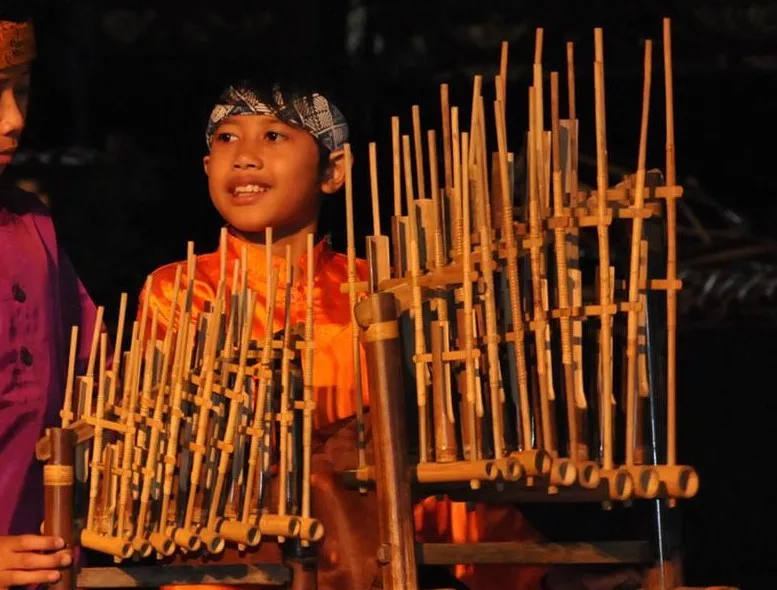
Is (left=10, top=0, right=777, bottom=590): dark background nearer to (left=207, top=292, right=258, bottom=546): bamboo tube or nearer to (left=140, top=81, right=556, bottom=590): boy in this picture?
(left=140, top=81, right=556, bottom=590): boy

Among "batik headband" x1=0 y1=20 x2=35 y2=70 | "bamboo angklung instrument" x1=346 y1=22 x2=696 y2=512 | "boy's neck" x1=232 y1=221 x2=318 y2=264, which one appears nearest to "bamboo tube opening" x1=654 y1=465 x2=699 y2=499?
"bamboo angklung instrument" x1=346 y1=22 x2=696 y2=512

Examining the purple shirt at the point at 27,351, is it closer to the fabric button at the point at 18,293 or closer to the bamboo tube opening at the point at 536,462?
the fabric button at the point at 18,293

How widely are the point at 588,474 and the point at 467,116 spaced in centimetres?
162

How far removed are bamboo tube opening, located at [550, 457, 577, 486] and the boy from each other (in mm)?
550

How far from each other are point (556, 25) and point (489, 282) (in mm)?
1437

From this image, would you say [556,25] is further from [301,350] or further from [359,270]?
[301,350]

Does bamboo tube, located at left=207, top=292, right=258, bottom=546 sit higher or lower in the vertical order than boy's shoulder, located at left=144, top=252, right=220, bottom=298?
lower

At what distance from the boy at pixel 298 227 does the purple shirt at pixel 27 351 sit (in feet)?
0.53

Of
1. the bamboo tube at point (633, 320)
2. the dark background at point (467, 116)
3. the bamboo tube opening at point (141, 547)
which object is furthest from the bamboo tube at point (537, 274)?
the dark background at point (467, 116)

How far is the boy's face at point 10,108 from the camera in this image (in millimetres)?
3529

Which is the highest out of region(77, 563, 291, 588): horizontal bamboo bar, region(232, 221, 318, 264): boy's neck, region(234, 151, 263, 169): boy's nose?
region(234, 151, 263, 169): boy's nose

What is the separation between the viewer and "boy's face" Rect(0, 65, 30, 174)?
11.6ft

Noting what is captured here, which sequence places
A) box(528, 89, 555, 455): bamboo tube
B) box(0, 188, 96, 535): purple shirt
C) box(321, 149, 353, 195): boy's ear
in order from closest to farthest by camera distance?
1. box(528, 89, 555, 455): bamboo tube
2. box(0, 188, 96, 535): purple shirt
3. box(321, 149, 353, 195): boy's ear

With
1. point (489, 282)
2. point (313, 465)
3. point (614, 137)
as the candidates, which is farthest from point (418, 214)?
point (614, 137)
